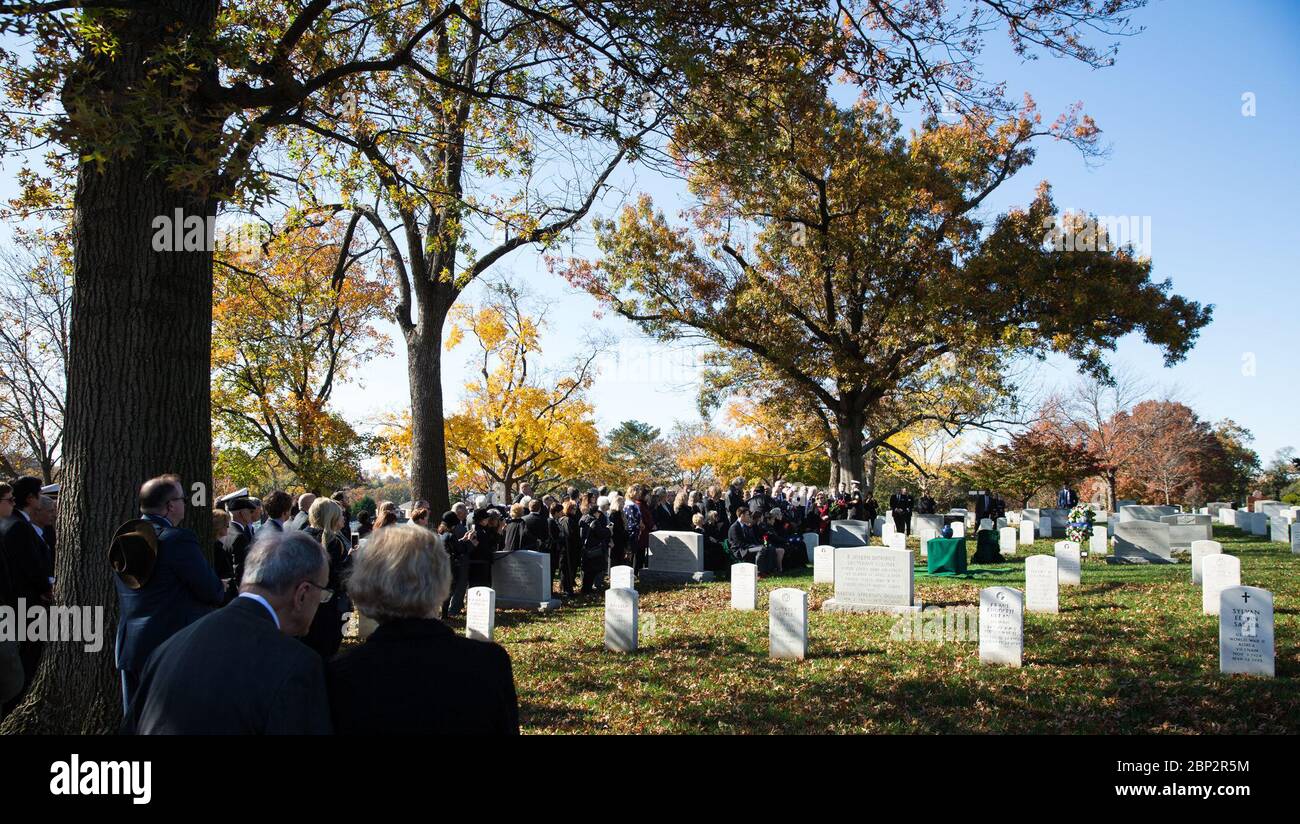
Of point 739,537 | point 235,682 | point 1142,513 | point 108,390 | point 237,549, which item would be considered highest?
point 108,390

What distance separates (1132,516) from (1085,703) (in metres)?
20.4

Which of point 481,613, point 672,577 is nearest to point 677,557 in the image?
point 672,577

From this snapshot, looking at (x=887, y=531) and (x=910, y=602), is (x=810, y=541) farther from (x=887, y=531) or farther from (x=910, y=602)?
(x=910, y=602)

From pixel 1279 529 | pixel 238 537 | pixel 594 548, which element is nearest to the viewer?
pixel 238 537

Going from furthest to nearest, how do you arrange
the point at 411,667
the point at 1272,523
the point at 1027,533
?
the point at 1272,523 < the point at 1027,533 < the point at 411,667

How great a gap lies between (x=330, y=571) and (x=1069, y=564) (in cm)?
1272

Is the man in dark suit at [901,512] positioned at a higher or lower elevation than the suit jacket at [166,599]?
lower

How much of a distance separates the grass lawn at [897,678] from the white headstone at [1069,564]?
153 cm

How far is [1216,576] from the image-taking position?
473 inches

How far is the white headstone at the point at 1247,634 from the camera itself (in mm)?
8359

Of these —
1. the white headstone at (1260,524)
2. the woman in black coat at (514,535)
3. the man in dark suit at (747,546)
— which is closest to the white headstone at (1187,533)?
the white headstone at (1260,524)

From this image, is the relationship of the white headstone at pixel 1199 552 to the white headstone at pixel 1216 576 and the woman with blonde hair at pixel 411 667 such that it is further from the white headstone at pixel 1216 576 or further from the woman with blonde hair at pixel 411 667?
the woman with blonde hair at pixel 411 667
